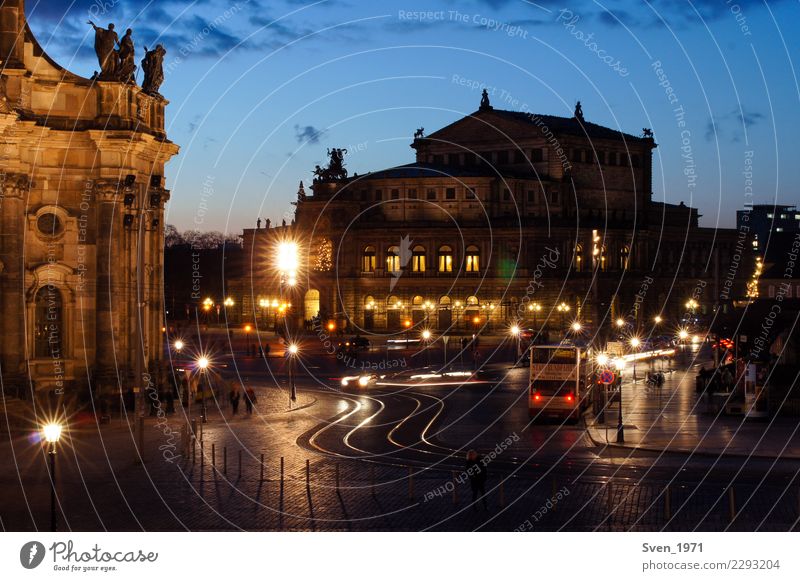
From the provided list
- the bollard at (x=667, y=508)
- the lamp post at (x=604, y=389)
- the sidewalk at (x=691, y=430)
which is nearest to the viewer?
the bollard at (x=667, y=508)

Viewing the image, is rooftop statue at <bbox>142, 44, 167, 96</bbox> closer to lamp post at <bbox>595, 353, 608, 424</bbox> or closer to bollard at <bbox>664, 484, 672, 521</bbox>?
lamp post at <bbox>595, 353, 608, 424</bbox>

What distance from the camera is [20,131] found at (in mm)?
48000

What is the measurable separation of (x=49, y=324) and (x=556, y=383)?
21.9 metres

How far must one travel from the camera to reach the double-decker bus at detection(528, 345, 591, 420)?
176ft

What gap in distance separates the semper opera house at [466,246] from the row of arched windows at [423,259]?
0.11 m

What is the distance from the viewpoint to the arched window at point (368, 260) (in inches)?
5438

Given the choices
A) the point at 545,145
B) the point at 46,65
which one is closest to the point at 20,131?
the point at 46,65

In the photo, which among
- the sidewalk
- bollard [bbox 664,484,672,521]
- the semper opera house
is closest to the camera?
bollard [bbox 664,484,672,521]

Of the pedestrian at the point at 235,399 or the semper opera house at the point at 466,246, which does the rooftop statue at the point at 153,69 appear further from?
the semper opera house at the point at 466,246

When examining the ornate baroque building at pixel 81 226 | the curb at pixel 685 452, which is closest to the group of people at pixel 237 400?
the ornate baroque building at pixel 81 226

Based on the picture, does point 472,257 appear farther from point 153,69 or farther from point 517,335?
point 153,69

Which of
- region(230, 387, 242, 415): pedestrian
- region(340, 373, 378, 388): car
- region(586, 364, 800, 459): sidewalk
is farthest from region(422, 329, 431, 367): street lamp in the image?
region(230, 387, 242, 415): pedestrian

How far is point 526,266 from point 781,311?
71.7 m

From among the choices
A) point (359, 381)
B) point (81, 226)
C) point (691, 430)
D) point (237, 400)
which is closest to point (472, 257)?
point (359, 381)
